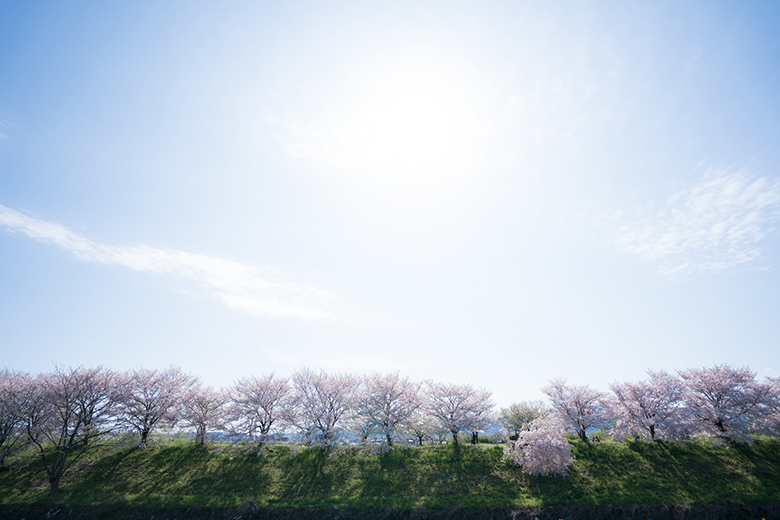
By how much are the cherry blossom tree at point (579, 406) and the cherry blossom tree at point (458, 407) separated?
9914mm

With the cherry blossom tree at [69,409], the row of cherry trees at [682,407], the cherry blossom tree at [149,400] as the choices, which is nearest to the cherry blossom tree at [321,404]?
the cherry blossom tree at [149,400]

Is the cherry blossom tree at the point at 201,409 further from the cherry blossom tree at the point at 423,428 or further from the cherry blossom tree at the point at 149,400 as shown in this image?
the cherry blossom tree at the point at 423,428

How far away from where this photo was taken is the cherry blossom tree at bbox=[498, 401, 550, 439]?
45.7 m

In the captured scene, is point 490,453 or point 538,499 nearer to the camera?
point 538,499

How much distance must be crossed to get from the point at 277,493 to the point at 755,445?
47060 millimetres

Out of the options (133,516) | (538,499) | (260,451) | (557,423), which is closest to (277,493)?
(260,451)

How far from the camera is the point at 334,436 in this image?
3506cm

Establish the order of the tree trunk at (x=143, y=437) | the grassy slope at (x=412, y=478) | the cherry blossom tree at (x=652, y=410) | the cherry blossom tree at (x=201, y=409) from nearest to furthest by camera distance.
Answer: the grassy slope at (x=412, y=478) → the cherry blossom tree at (x=652, y=410) → the tree trunk at (x=143, y=437) → the cherry blossom tree at (x=201, y=409)

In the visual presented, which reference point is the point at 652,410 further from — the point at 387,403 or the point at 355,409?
the point at 355,409

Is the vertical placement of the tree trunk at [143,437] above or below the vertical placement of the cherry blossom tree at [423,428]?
below

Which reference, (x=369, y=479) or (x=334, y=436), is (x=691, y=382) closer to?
(x=369, y=479)

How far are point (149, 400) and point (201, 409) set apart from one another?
19.9 feet

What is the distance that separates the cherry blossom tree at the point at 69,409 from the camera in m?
27.5

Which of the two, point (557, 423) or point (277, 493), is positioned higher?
point (557, 423)
